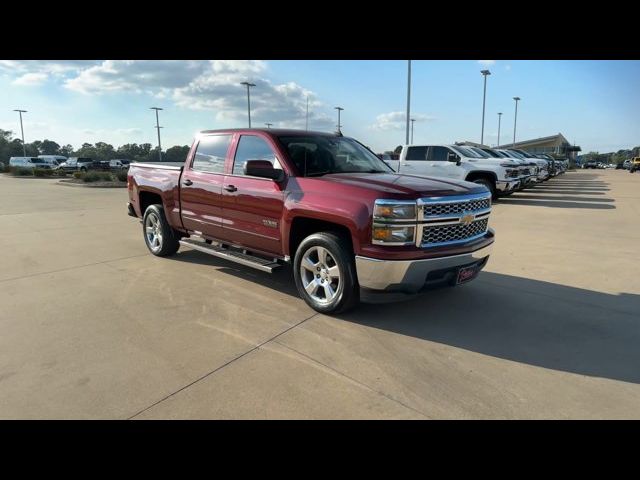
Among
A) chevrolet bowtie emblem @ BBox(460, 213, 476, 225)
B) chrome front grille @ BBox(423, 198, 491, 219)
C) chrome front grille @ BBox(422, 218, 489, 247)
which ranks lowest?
chrome front grille @ BBox(422, 218, 489, 247)

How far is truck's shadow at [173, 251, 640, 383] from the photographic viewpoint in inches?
142

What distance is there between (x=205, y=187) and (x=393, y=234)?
2.98 meters

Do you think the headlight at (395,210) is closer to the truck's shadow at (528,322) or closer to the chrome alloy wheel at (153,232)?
the truck's shadow at (528,322)

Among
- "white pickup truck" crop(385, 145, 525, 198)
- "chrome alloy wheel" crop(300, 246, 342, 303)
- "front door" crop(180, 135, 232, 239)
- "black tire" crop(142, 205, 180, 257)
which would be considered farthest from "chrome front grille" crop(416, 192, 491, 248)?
"white pickup truck" crop(385, 145, 525, 198)

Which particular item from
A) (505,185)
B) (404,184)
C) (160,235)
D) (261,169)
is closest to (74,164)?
(505,185)

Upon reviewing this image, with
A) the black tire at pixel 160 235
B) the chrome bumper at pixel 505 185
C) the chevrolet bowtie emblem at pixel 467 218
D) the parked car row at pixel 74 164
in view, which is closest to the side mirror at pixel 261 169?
the chevrolet bowtie emblem at pixel 467 218

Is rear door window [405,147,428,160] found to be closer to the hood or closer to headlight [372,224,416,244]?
the hood

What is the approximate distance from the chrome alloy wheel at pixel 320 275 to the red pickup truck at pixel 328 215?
0.01 m

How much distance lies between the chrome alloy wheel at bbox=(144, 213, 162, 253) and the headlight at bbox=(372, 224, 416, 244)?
4272 millimetres

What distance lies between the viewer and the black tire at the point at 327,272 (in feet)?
13.7

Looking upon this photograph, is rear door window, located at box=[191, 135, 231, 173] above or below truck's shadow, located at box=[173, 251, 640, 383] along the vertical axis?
above

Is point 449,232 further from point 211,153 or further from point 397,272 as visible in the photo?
point 211,153
